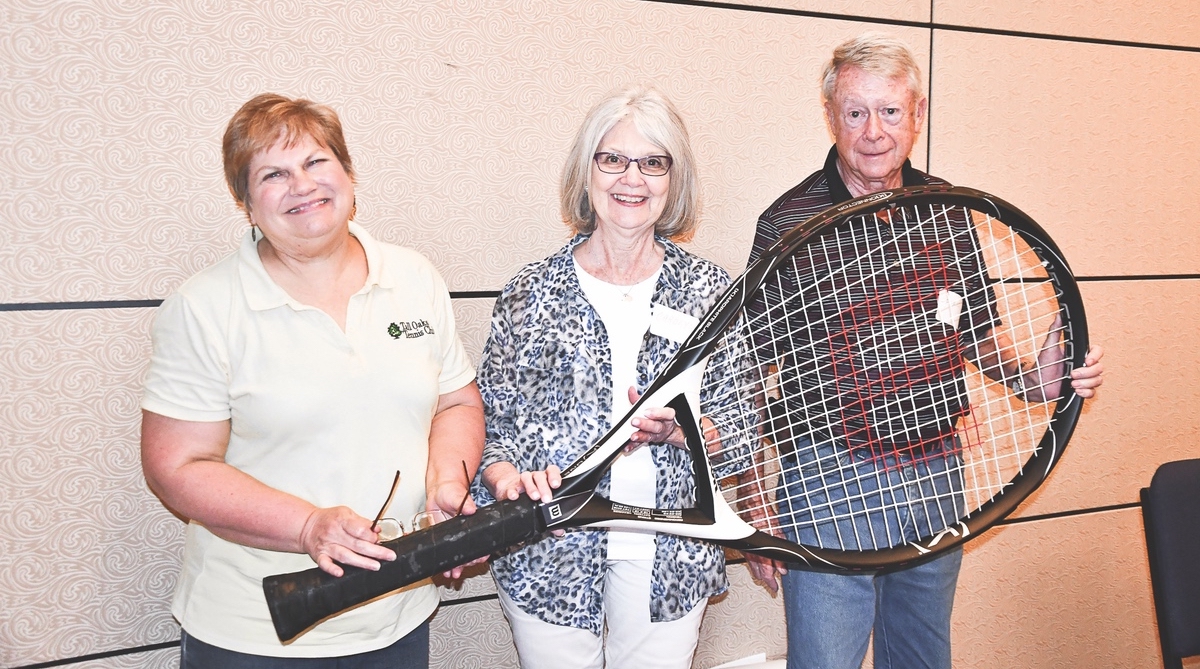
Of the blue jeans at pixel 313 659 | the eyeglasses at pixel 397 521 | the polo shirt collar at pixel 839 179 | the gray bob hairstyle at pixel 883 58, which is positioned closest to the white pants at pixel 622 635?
the blue jeans at pixel 313 659

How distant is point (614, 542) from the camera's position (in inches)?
60.3

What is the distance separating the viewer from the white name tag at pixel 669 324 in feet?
4.91

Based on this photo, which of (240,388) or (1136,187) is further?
(1136,187)

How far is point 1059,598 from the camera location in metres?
2.46

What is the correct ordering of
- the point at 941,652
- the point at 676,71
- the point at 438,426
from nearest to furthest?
the point at 438,426 < the point at 941,652 < the point at 676,71

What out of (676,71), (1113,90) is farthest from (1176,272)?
(676,71)

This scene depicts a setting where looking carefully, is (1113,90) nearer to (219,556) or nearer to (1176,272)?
(1176,272)

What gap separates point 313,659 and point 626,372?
673mm

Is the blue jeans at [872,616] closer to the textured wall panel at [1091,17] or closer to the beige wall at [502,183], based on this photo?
the beige wall at [502,183]

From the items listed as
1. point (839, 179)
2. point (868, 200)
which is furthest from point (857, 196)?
point (868, 200)

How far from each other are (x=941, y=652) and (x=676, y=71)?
1338 millimetres

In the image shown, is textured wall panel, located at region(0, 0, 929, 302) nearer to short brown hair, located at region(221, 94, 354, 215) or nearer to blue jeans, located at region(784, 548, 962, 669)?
short brown hair, located at region(221, 94, 354, 215)

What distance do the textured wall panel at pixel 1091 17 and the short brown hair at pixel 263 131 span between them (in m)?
1.60

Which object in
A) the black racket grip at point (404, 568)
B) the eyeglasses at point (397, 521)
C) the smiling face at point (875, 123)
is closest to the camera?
the black racket grip at point (404, 568)
